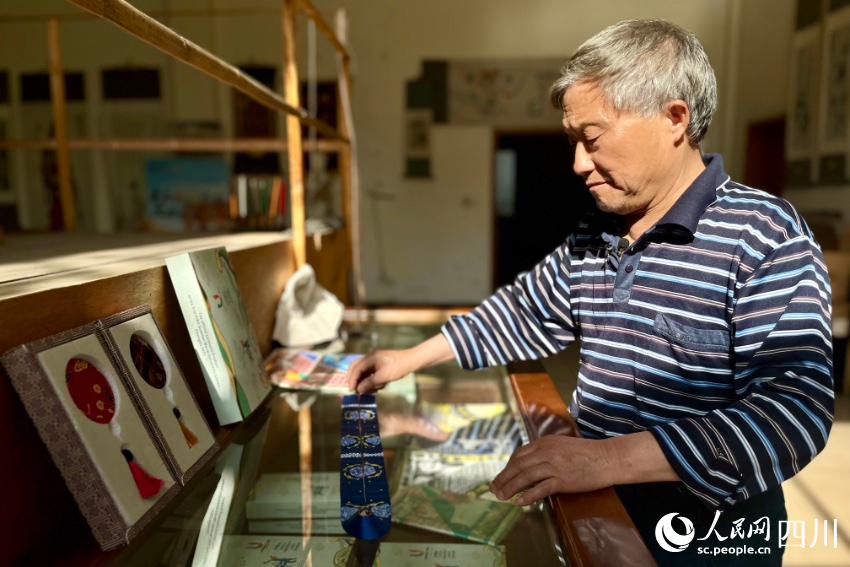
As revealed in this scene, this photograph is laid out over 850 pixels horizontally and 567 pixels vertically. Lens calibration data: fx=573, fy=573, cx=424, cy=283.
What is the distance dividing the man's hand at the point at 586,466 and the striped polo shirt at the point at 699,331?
0.02 metres

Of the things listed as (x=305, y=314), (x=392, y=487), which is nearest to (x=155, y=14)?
(x=305, y=314)

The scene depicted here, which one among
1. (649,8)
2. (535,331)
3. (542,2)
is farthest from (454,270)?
(535,331)

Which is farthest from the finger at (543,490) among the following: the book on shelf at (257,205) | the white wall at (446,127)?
the white wall at (446,127)

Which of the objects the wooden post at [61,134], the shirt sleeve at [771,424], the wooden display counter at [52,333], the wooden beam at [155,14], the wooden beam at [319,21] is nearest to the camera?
the wooden display counter at [52,333]

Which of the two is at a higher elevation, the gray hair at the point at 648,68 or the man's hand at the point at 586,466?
the gray hair at the point at 648,68

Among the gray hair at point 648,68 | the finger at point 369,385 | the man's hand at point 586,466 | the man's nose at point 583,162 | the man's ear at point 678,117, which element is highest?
the gray hair at point 648,68

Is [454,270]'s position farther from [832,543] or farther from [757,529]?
[757,529]

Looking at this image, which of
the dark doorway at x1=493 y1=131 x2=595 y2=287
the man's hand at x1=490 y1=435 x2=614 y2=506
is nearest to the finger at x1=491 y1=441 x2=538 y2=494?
the man's hand at x1=490 y1=435 x2=614 y2=506

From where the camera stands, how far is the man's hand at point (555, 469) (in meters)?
0.62

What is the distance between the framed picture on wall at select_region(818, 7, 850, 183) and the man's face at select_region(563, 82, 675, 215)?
4.08m

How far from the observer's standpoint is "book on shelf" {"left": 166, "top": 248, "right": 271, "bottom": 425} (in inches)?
33.2

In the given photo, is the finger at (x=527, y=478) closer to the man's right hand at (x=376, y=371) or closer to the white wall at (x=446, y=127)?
the man's right hand at (x=376, y=371)

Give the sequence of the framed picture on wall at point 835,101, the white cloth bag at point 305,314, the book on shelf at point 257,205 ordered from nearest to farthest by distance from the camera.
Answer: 1. the white cloth bag at point 305,314
2. the book on shelf at point 257,205
3. the framed picture on wall at point 835,101

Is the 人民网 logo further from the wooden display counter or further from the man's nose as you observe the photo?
the wooden display counter
